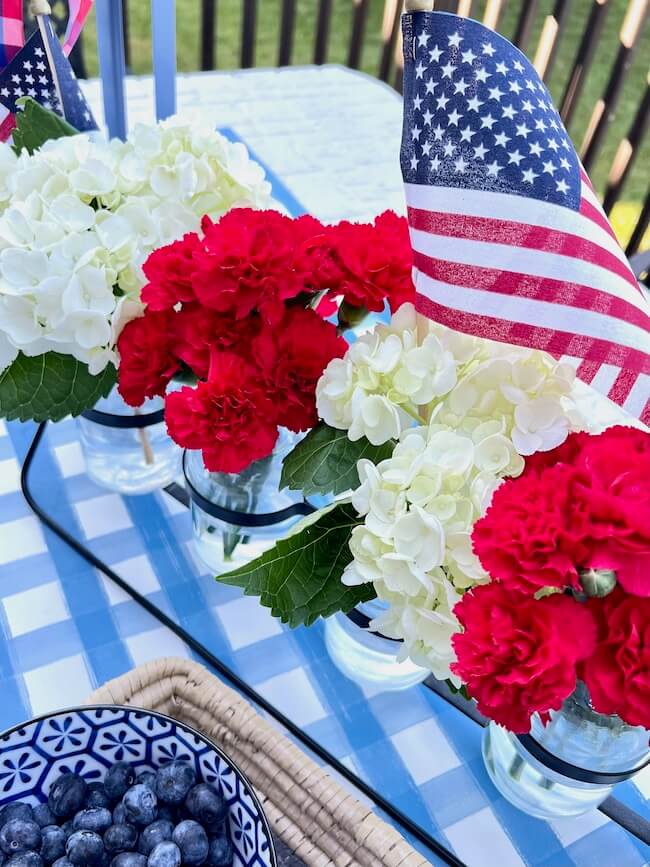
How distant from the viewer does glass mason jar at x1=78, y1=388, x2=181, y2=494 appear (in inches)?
31.4

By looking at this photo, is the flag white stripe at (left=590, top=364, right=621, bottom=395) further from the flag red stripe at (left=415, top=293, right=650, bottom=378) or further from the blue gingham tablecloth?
the blue gingham tablecloth

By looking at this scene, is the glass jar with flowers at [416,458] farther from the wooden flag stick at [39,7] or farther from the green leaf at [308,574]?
the wooden flag stick at [39,7]

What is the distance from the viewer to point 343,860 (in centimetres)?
52

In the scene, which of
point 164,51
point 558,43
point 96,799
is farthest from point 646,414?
point 558,43

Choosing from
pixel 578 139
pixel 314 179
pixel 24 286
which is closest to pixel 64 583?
pixel 24 286

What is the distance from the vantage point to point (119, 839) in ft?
1.63

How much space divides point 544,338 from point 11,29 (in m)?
0.63

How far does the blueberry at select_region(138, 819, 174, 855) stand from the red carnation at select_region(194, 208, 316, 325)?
1.06ft

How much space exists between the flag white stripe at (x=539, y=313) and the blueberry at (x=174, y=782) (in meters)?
0.34

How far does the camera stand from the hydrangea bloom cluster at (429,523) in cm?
43

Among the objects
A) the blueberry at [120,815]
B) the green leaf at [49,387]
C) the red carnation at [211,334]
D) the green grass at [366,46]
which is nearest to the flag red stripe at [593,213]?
the red carnation at [211,334]

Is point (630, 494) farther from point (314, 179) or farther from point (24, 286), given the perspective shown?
point (314, 179)

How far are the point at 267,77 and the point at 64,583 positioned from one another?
121 centimetres

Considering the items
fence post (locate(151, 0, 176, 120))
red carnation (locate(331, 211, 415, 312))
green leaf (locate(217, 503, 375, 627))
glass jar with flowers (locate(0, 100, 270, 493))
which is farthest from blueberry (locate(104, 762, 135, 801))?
fence post (locate(151, 0, 176, 120))
